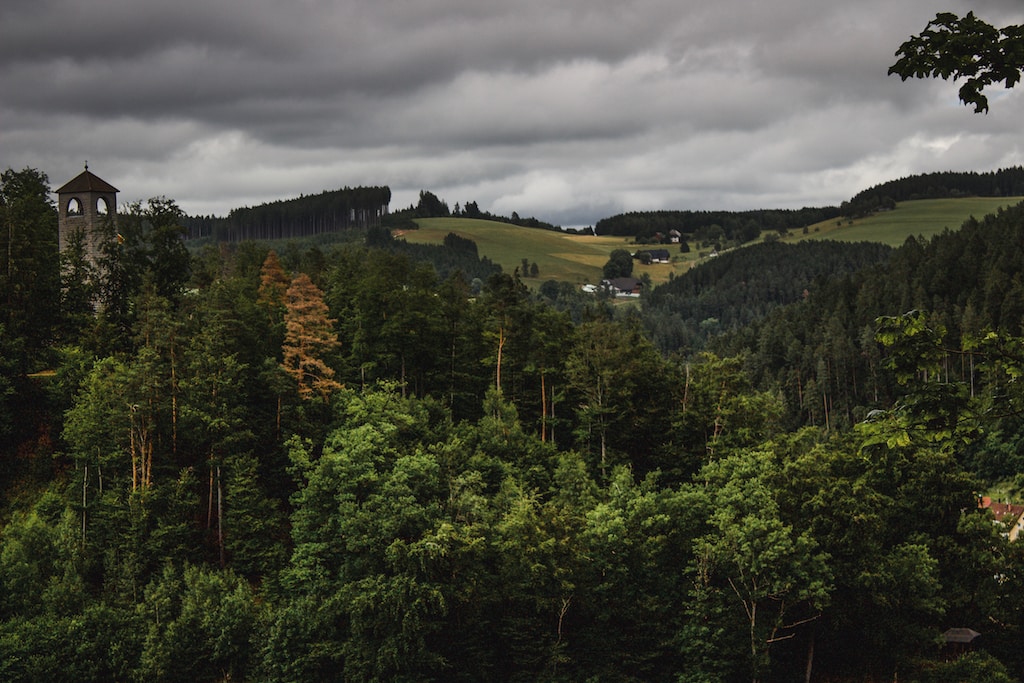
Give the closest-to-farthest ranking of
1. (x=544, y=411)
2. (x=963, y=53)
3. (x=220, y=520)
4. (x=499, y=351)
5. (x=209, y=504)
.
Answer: (x=963, y=53), (x=220, y=520), (x=209, y=504), (x=544, y=411), (x=499, y=351)

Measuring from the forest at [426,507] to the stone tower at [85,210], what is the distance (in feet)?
6.67

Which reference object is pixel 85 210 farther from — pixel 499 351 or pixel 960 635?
pixel 960 635

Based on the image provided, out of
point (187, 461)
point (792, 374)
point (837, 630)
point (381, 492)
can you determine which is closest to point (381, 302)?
point (187, 461)

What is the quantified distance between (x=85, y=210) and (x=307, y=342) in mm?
23313

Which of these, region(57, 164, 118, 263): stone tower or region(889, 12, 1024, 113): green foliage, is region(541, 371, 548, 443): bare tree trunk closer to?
region(57, 164, 118, 263): stone tower

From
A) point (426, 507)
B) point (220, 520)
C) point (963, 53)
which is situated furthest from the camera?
point (220, 520)

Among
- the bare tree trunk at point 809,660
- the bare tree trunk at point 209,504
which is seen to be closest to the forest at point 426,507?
the bare tree trunk at point 809,660

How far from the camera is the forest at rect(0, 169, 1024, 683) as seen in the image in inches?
1812

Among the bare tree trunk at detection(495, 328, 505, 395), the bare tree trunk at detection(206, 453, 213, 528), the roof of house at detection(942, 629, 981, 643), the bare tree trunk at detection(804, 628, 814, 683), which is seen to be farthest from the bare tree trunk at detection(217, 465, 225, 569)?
the roof of house at detection(942, 629, 981, 643)

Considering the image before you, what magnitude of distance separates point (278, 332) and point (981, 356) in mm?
59324

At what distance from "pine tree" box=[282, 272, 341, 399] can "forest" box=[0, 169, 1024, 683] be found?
0.26 metres

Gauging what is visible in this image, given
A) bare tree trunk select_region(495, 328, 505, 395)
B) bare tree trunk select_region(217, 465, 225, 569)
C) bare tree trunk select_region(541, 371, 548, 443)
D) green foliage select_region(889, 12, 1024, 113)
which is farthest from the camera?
bare tree trunk select_region(495, 328, 505, 395)

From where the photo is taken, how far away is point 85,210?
69188 millimetres

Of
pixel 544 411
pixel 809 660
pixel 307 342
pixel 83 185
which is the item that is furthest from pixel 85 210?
pixel 809 660
